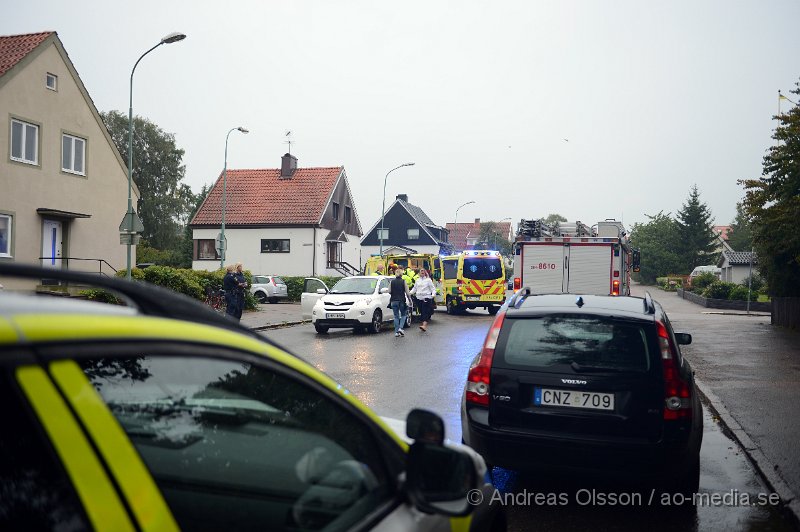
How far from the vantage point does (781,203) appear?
2036 centimetres

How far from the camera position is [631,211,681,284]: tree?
8969 cm

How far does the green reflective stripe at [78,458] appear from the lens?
1280 mm

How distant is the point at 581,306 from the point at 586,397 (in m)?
0.80

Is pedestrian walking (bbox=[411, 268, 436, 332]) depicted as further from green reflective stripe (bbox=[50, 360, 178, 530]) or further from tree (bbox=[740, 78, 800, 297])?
green reflective stripe (bbox=[50, 360, 178, 530])

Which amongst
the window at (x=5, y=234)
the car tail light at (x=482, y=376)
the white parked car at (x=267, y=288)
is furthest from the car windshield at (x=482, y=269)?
the car tail light at (x=482, y=376)

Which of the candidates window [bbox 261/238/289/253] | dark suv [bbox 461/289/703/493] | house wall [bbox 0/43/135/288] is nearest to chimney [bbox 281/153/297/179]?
window [bbox 261/238/289/253]

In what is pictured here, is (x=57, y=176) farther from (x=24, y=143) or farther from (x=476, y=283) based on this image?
(x=476, y=283)

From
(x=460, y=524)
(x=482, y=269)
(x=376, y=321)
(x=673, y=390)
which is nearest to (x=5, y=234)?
(x=376, y=321)

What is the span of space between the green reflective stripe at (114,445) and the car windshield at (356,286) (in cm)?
1980

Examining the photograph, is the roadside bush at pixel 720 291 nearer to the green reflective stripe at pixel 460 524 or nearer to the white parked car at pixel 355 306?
the white parked car at pixel 355 306

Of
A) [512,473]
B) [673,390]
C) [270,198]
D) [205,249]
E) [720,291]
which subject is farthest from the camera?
[270,198]

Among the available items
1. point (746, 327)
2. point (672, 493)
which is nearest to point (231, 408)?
point (672, 493)

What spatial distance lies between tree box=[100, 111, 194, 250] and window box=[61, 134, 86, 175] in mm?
36988

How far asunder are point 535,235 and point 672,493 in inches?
636
